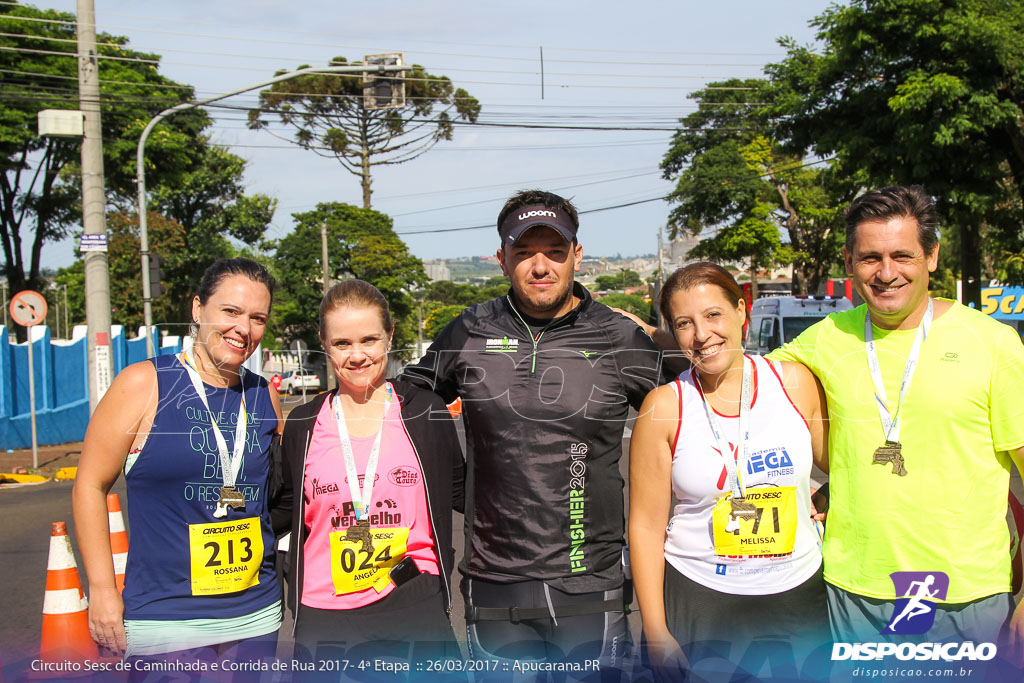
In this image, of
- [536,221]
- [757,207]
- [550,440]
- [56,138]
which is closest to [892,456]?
[550,440]

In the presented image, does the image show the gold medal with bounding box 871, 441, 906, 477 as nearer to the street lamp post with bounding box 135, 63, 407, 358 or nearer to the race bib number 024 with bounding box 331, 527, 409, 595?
the race bib number 024 with bounding box 331, 527, 409, 595

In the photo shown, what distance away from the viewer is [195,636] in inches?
105

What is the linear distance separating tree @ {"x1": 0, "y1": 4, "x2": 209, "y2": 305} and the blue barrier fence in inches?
415

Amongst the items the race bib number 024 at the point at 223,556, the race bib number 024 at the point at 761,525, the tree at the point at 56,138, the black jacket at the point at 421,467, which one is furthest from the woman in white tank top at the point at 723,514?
the tree at the point at 56,138

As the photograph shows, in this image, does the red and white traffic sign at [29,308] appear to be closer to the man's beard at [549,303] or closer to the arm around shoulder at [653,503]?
the man's beard at [549,303]

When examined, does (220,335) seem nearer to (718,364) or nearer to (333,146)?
(718,364)

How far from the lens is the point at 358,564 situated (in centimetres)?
270

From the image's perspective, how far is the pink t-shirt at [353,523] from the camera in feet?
8.86

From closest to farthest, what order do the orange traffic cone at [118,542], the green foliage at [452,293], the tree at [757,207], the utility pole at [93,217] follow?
the orange traffic cone at [118,542] → the utility pole at [93,217] → the tree at [757,207] → the green foliage at [452,293]

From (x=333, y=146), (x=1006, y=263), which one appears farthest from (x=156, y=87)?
(x=1006, y=263)

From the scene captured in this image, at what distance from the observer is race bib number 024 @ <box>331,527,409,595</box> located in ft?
8.85

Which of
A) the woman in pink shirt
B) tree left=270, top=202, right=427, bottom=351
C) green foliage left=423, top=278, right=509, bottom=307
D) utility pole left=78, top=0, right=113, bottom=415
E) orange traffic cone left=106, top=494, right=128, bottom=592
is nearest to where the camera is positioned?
the woman in pink shirt

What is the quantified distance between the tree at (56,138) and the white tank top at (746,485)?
2760 centimetres

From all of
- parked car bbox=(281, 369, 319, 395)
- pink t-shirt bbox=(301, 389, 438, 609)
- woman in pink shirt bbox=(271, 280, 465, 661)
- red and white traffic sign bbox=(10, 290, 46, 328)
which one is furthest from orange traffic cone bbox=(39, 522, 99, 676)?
red and white traffic sign bbox=(10, 290, 46, 328)
